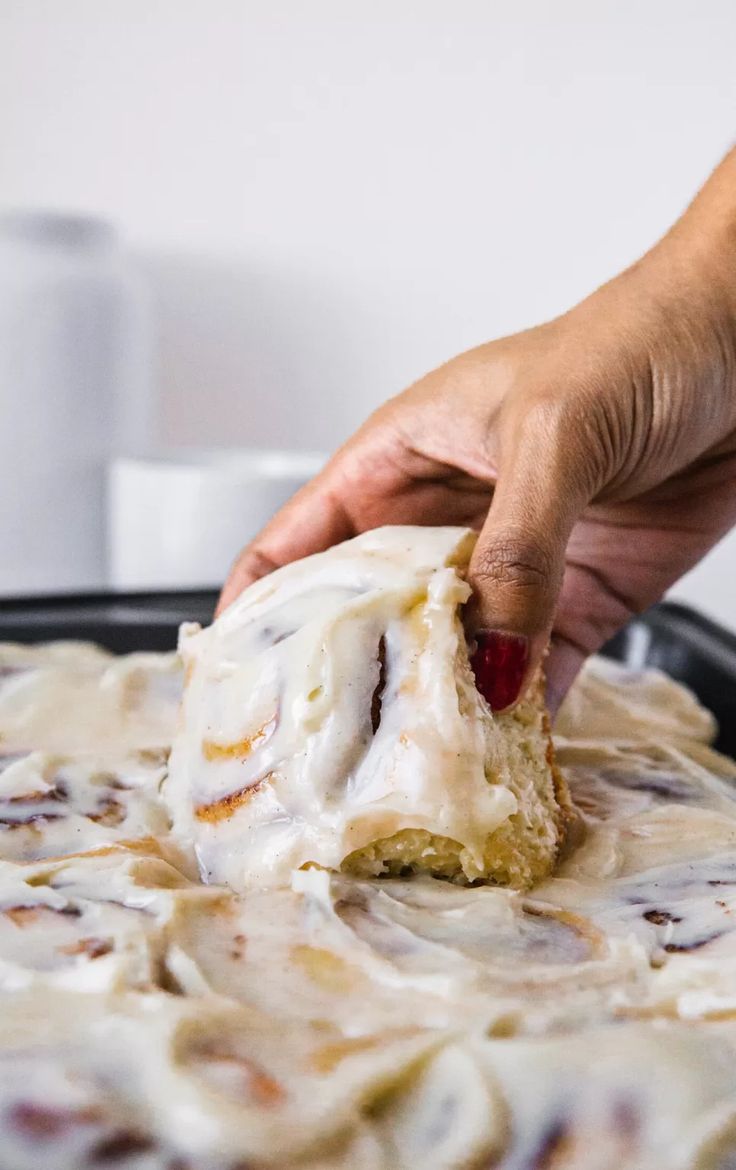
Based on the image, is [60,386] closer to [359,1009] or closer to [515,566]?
[515,566]

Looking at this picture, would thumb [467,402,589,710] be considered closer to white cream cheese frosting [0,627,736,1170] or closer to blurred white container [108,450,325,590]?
white cream cheese frosting [0,627,736,1170]

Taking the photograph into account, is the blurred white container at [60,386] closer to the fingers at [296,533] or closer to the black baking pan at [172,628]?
the black baking pan at [172,628]

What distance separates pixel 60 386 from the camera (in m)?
2.25

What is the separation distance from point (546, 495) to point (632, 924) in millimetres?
321

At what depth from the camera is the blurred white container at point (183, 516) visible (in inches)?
75.1

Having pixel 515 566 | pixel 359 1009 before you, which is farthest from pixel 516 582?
pixel 359 1009

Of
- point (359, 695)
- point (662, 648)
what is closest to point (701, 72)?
point (662, 648)

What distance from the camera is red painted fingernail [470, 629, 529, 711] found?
99cm

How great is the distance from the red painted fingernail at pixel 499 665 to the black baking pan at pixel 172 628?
0.70 m

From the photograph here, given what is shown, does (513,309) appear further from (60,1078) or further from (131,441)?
(60,1078)

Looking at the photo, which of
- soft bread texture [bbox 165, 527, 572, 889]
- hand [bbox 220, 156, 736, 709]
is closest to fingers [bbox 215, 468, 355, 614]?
hand [bbox 220, 156, 736, 709]

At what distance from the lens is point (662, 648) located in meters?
1.74

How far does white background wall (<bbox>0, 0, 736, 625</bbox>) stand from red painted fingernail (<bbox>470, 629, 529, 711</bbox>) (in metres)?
1.66

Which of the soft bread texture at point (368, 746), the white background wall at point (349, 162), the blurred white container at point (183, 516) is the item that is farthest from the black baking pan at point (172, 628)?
the white background wall at point (349, 162)
